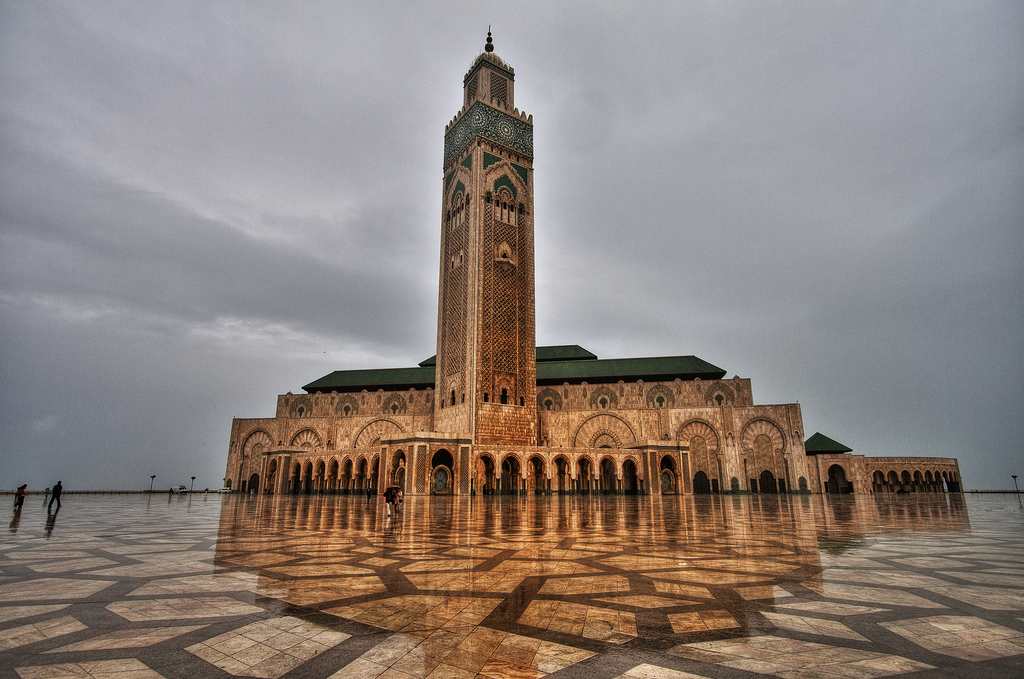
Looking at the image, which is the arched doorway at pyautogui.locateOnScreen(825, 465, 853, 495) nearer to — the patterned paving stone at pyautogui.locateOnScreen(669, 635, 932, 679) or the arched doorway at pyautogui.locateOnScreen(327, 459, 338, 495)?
the arched doorway at pyautogui.locateOnScreen(327, 459, 338, 495)

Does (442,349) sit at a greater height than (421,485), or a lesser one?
greater

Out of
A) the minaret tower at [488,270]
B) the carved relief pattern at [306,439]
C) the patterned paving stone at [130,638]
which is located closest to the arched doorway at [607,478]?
the minaret tower at [488,270]

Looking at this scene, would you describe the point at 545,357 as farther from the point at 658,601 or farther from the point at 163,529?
the point at 658,601

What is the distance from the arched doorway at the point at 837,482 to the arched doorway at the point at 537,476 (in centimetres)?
2175

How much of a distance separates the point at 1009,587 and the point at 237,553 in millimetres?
6980

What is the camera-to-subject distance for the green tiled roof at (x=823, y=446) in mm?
39281

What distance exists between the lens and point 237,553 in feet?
18.6

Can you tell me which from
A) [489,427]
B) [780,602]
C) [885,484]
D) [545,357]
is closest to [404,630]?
[780,602]

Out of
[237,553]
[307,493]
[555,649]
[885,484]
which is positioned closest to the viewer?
[555,649]

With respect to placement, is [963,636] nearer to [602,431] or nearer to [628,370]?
[602,431]

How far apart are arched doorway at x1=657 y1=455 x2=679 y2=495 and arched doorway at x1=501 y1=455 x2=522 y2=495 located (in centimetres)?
857

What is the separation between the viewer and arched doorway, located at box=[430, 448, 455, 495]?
30.3 m

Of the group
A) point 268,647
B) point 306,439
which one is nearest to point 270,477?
point 306,439

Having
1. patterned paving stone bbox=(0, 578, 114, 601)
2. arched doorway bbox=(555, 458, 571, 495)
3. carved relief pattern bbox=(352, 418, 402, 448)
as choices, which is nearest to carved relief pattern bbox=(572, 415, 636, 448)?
arched doorway bbox=(555, 458, 571, 495)
